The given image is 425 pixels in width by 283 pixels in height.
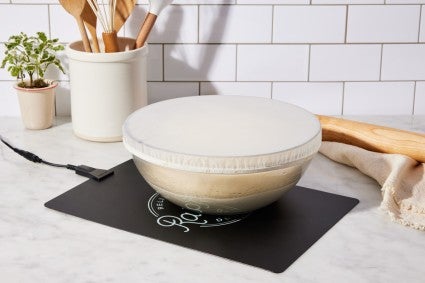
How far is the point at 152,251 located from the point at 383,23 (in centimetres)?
77

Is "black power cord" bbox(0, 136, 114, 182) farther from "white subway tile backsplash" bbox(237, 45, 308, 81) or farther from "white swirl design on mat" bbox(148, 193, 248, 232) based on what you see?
"white subway tile backsplash" bbox(237, 45, 308, 81)

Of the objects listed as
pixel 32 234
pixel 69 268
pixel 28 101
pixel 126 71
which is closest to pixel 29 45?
pixel 28 101

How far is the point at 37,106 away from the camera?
129 cm

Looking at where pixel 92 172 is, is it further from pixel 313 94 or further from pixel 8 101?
pixel 313 94

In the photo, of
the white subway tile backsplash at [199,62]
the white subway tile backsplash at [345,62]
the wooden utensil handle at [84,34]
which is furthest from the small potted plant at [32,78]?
the white subway tile backsplash at [345,62]

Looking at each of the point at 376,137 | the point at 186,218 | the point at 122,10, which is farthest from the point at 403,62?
the point at 186,218

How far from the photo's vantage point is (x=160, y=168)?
876 millimetres

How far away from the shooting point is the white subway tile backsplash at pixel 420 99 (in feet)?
4.71

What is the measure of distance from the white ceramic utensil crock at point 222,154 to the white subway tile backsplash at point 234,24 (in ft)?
1.40

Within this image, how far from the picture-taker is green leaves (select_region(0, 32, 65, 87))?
1276 mm

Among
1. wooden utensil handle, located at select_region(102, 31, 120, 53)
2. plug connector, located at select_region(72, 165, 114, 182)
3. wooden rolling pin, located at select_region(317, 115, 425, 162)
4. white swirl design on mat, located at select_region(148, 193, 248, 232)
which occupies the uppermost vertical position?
wooden utensil handle, located at select_region(102, 31, 120, 53)

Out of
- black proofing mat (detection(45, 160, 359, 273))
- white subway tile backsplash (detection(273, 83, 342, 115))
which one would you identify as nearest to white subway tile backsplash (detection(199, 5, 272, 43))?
white subway tile backsplash (detection(273, 83, 342, 115))

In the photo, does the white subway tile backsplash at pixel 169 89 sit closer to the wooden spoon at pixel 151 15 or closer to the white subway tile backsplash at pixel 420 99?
the wooden spoon at pixel 151 15

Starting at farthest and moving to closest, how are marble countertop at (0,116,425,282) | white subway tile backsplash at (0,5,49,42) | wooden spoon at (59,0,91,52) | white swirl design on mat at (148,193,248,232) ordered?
white subway tile backsplash at (0,5,49,42), wooden spoon at (59,0,91,52), white swirl design on mat at (148,193,248,232), marble countertop at (0,116,425,282)
